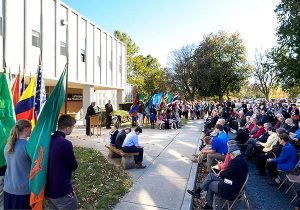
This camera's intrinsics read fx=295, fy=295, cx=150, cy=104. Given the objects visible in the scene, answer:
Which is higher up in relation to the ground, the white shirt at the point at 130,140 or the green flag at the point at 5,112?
the green flag at the point at 5,112

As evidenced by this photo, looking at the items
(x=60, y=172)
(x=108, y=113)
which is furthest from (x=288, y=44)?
(x=60, y=172)

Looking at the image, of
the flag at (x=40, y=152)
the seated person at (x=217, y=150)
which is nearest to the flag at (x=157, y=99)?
the seated person at (x=217, y=150)

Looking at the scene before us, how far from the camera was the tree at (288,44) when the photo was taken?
2373 cm

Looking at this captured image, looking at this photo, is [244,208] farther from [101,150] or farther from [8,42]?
[8,42]

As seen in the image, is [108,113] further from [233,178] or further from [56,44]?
[233,178]

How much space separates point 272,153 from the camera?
9.34 m

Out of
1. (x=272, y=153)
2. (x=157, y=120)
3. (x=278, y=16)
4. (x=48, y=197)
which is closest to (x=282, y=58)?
(x=278, y=16)

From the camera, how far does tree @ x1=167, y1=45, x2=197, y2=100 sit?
48.8 meters

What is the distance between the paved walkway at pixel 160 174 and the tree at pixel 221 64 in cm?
3328

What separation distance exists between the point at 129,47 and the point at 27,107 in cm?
5498

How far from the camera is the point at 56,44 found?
19.4m

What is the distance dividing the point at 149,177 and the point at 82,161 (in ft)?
9.21

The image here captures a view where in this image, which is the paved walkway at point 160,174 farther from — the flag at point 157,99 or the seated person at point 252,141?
the flag at point 157,99

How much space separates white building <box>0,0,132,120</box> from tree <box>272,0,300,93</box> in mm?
16225
